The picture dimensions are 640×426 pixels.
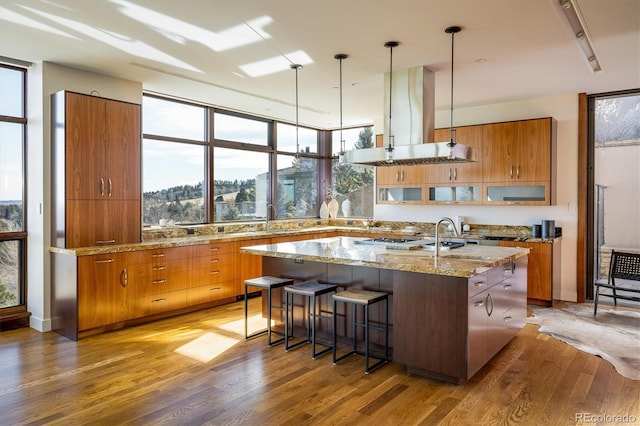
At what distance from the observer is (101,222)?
4570 mm

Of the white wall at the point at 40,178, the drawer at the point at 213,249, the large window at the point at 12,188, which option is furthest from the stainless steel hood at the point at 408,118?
the large window at the point at 12,188

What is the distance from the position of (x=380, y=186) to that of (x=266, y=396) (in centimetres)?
476

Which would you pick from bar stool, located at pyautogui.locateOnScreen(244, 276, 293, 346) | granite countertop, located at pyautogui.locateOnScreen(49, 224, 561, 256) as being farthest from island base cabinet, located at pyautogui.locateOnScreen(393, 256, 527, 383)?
granite countertop, located at pyautogui.locateOnScreen(49, 224, 561, 256)

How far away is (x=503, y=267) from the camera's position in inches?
147

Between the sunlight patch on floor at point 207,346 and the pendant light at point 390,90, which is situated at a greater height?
the pendant light at point 390,90

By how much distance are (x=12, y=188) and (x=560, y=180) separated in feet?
21.8

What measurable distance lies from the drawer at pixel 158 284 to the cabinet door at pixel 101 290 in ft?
0.34

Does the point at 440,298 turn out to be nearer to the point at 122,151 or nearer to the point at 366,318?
the point at 366,318

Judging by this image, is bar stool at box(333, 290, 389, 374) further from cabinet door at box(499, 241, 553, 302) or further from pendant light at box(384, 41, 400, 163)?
cabinet door at box(499, 241, 553, 302)

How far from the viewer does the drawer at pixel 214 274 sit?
17.2ft

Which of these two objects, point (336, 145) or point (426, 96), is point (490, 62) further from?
point (336, 145)

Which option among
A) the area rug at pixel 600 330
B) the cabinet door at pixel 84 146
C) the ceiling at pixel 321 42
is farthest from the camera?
the cabinet door at pixel 84 146

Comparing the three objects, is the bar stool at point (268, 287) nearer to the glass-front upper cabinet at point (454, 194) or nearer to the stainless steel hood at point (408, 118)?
the stainless steel hood at point (408, 118)

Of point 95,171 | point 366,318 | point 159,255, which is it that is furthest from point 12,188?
point 366,318
